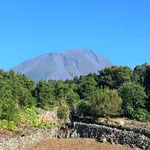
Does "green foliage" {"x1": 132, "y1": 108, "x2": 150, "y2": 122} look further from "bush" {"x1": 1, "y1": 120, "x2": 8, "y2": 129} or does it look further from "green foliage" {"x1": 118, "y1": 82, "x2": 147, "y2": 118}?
"bush" {"x1": 1, "y1": 120, "x2": 8, "y2": 129}

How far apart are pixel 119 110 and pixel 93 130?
14.9m

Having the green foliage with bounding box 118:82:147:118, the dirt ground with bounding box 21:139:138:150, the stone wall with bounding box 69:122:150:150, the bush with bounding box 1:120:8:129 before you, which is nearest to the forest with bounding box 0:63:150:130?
the green foliage with bounding box 118:82:147:118

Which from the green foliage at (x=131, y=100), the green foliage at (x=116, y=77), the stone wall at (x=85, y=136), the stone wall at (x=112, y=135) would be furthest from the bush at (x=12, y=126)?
the green foliage at (x=116, y=77)

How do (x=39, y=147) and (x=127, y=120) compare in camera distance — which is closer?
(x=39, y=147)

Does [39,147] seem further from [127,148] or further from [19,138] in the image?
[127,148]

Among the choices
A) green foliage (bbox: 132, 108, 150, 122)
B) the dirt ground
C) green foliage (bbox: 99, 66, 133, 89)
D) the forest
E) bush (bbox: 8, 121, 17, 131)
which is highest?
green foliage (bbox: 99, 66, 133, 89)

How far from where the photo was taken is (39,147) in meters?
32.3

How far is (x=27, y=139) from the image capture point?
33.1 meters

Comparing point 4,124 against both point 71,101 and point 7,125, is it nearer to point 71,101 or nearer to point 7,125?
point 7,125

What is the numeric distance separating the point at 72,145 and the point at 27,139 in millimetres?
3926

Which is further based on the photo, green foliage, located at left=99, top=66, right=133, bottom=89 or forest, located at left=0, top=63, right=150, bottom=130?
green foliage, located at left=99, top=66, right=133, bottom=89

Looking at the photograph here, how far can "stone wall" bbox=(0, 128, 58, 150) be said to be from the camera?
29.7 m

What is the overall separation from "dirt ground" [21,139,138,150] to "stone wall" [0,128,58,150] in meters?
0.56

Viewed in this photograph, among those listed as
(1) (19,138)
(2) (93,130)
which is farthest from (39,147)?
(2) (93,130)
